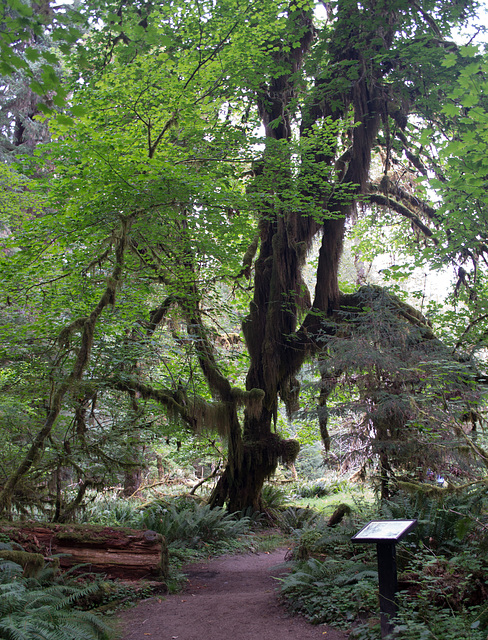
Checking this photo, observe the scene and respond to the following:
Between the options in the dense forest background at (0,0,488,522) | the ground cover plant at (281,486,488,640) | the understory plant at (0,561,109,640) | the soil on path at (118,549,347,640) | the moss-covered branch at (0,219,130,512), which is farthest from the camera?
the dense forest background at (0,0,488,522)

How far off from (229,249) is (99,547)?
17.0ft

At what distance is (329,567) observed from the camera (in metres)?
5.25

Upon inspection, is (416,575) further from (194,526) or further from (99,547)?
(194,526)

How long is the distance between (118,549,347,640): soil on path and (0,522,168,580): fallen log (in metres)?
0.53

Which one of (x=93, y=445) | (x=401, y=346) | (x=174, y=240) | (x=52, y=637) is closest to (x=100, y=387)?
(x=93, y=445)

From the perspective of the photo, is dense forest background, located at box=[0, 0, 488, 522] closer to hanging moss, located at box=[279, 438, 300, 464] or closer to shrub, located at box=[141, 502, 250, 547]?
hanging moss, located at box=[279, 438, 300, 464]

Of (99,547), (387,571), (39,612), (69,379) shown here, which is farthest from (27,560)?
(387,571)

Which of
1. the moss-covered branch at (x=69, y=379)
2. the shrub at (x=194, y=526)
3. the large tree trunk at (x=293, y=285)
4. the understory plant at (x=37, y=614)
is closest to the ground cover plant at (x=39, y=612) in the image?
the understory plant at (x=37, y=614)

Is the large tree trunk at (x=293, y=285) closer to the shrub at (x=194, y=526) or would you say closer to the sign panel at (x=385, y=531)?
the shrub at (x=194, y=526)

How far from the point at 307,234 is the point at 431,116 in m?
3.56

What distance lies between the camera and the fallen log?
5758 mm

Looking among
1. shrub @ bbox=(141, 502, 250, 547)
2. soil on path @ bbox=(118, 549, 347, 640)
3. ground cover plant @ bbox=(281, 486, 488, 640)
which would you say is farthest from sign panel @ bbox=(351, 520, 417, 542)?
shrub @ bbox=(141, 502, 250, 547)

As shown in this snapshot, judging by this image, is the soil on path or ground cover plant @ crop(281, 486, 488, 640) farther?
the soil on path

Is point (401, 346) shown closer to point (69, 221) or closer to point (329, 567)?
point (329, 567)
